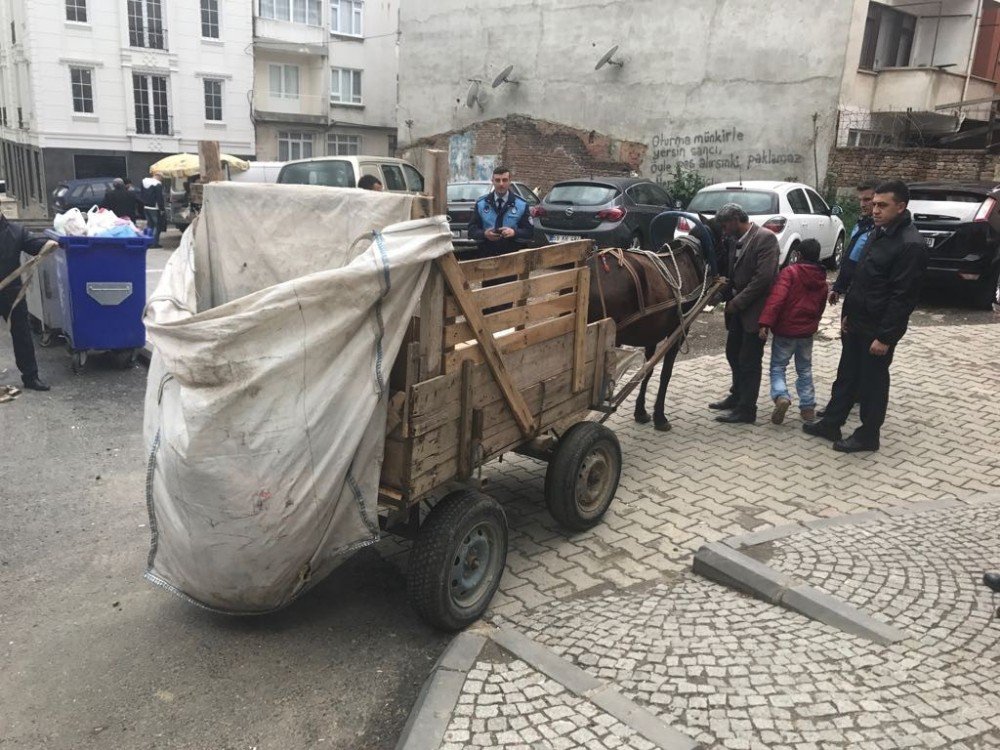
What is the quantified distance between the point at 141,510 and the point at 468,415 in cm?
276

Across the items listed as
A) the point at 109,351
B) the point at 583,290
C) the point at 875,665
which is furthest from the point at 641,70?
the point at 875,665

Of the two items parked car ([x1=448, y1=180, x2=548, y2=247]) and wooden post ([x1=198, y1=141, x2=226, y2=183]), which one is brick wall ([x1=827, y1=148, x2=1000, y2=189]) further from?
wooden post ([x1=198, y1=141, x2=226, y2=183])

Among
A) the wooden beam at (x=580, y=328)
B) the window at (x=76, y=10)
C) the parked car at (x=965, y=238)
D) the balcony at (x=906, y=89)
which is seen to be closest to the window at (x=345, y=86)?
the window at (x=76, y=10)

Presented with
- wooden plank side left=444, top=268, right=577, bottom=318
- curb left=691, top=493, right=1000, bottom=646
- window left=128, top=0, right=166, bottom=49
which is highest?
window left=128, top=0, right=166, bottom=49

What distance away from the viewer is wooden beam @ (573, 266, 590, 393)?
480 centimetres

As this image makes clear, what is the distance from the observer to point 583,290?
481 centimetres

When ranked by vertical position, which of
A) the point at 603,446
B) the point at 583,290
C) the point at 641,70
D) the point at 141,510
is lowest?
the point at 141,510

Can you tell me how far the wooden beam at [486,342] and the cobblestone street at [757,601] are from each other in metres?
0.98

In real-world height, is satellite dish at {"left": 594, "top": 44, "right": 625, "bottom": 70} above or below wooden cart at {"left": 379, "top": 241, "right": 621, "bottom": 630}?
above

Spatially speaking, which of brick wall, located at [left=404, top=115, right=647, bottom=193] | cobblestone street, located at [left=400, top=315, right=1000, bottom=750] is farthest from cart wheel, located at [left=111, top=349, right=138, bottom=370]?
brick wall, located at [left=404, top=115, right=647, bottom=193]

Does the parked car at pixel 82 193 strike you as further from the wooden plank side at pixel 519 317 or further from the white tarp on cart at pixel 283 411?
the white tarp on cart at pixel 283 411

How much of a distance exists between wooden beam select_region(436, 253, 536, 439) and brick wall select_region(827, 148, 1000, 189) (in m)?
16.0

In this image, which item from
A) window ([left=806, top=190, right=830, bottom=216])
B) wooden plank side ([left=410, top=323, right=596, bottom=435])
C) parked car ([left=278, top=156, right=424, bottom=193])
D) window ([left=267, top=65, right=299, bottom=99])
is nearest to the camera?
wooden plank side ([left=410, top=323, right=596, bottom=435])

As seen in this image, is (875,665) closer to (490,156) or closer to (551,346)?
(551,346)
